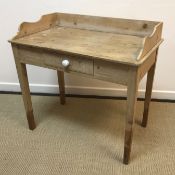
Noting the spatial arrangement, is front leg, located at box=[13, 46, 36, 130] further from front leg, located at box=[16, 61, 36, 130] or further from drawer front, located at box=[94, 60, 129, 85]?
drawer front, located at box=[94, 60, 129, 85]

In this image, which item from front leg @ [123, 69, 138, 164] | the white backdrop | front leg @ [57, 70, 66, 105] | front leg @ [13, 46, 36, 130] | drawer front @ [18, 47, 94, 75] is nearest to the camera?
front leg @ [123, 69, 138, 164]

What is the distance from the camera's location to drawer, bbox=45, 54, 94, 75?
1183 mm

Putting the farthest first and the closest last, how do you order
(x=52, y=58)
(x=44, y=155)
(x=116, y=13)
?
(x=116, y=13)
(x=44, y=155)
(x=52, y=58)

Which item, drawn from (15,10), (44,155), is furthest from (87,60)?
(15,10)

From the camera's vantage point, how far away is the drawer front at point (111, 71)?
1103 millimetres

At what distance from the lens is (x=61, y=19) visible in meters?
1.63

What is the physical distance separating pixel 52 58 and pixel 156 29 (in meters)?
0.56

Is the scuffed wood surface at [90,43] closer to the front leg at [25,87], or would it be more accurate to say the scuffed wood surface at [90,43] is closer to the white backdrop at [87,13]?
the front leg at [25,87]

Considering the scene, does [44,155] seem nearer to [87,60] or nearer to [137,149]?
[137,149]

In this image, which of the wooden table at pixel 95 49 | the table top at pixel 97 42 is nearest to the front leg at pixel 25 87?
the wooden table at pixel 95 49

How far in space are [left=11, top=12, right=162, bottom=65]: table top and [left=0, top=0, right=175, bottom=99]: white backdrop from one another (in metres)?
0.27

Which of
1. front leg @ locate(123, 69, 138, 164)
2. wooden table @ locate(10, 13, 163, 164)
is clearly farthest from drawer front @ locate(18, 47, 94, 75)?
front leg @ locate(123, 69, 138, 164)

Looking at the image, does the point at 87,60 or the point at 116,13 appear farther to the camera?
the point at 116,13

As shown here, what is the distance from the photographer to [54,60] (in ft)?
4.18
